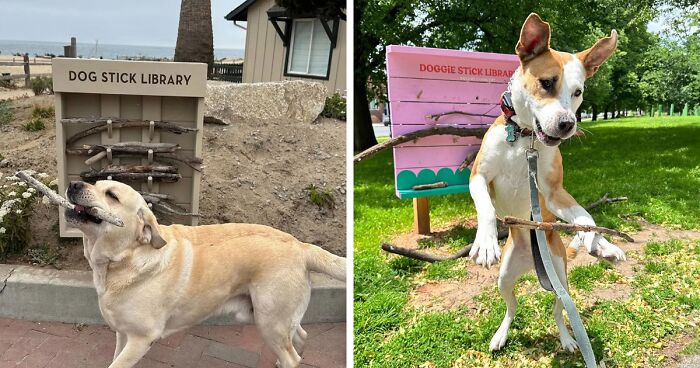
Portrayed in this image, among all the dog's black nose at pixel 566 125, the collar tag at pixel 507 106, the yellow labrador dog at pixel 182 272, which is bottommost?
the yellow labrador dog at pixel 182 272

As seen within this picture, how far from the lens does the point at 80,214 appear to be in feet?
8.31

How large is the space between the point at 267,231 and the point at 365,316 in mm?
1363

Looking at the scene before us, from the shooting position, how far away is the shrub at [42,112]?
638 centimetres

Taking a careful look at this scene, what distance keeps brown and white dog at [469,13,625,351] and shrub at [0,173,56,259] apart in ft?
11.2

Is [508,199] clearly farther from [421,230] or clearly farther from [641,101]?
[641,101]

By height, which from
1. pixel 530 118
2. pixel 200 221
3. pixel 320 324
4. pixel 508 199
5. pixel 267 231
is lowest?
pixel 320 324

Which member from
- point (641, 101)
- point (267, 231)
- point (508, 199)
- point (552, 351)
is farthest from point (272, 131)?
point (641, 101)

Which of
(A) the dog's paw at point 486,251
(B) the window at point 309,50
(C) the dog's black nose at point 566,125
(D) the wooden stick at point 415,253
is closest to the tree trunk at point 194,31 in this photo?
(B) the window at point 309,50

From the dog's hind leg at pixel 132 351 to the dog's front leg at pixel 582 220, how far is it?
192 centimetres

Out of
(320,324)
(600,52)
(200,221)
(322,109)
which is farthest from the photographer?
(322,109)

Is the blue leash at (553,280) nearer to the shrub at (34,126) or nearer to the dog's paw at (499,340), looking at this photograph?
the dog's paw at (499,340)

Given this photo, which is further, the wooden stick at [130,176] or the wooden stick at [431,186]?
the wooden stick at [130,176]

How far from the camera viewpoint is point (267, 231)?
315 cm

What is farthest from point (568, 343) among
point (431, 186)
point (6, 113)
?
point (6, 113)
